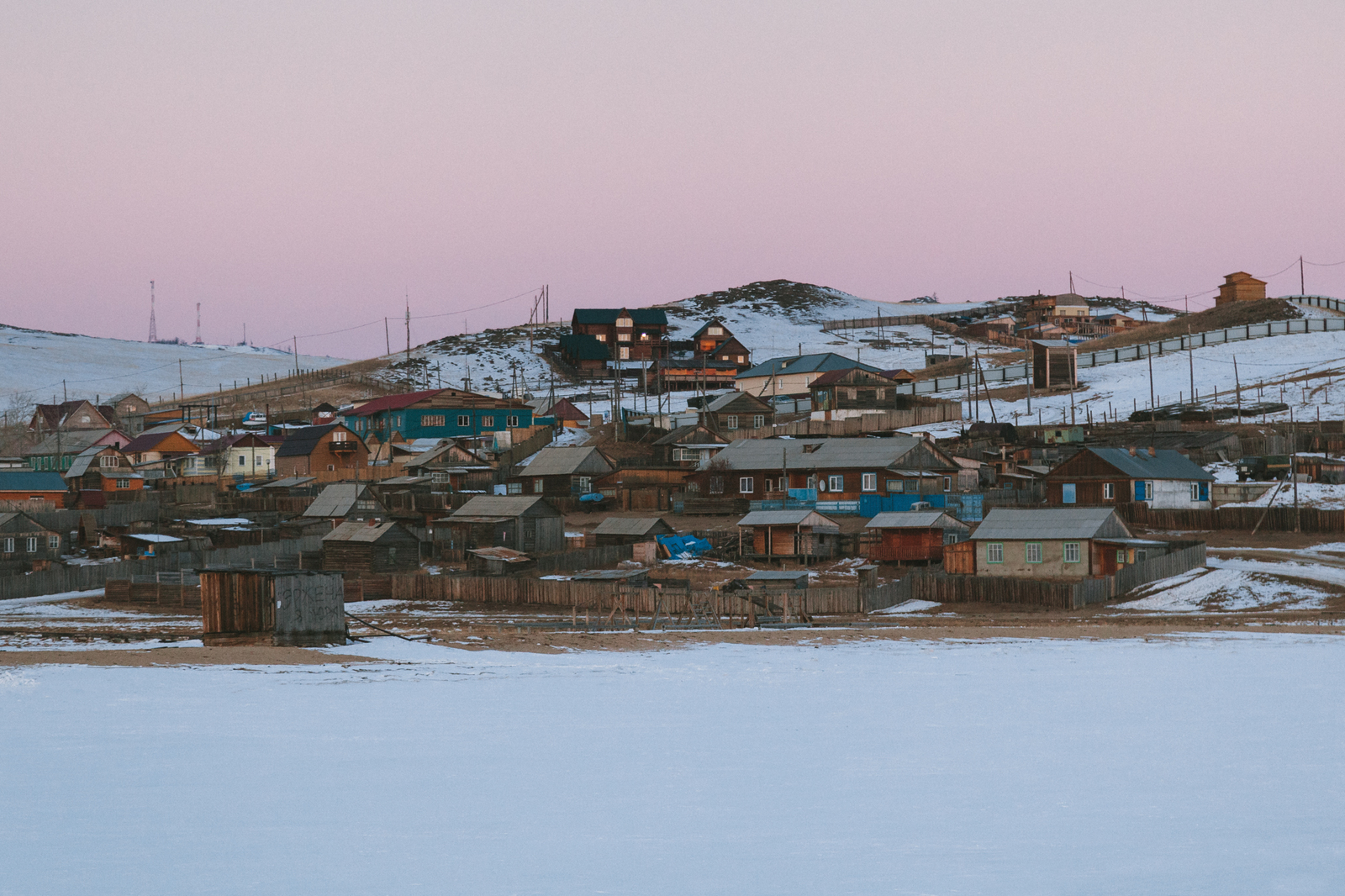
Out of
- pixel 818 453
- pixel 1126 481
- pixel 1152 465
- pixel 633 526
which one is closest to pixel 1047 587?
pixel 633 526

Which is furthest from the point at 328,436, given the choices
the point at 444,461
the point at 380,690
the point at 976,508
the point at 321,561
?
the point at 380,690

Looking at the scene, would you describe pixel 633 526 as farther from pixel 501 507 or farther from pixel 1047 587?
pixel 1047 587

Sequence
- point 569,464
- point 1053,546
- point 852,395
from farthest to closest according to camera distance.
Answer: point 852,395
point 569,464
point 1053,546

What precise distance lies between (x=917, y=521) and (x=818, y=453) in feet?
54.2

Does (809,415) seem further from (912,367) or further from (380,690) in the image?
(380,690)

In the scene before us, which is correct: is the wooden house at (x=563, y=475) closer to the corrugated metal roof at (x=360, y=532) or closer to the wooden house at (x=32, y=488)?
the corrugated metal roof at (x=360, y=532)

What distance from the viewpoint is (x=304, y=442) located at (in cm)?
9438

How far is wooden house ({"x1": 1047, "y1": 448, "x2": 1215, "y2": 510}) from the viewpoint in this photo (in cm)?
6262

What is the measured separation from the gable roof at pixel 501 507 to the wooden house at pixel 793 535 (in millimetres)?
11162

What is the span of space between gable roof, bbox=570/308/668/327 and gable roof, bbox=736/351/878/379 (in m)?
40.8

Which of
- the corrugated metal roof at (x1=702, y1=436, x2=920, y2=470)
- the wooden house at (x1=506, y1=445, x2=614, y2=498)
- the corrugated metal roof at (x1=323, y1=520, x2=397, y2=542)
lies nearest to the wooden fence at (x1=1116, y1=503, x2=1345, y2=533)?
the corrugated metal roof at (x1=702, y1=436, x2=920, y2=470)

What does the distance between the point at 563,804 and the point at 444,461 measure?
7069 cm

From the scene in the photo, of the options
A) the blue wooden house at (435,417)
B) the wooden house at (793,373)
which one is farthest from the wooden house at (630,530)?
the wooden house at (793,373)

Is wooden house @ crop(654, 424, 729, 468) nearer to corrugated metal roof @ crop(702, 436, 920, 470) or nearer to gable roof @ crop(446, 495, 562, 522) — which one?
corrugated metal roof @ crop(702, 436, 920, 470)
